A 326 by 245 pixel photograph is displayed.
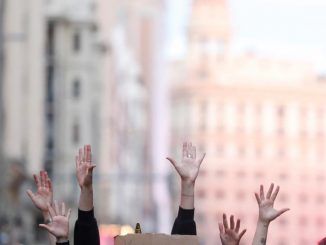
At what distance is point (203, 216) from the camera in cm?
17450

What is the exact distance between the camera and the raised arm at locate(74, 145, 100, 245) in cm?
929

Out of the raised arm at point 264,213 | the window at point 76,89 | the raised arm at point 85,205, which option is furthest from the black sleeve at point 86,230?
the window at point 76,89

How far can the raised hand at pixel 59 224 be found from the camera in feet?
30.7

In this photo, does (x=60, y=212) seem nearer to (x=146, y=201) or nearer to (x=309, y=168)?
(x=146, y=201)

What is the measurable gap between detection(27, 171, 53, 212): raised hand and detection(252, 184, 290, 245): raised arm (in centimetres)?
120

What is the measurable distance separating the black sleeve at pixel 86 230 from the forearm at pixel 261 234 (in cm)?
84

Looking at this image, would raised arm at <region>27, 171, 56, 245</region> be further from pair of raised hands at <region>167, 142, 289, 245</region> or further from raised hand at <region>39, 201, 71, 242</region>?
pair of raised hands at <region>167, 142, 289, 245</region>

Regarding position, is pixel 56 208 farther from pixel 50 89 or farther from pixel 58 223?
pixel 50 89

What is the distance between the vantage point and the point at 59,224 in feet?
31.0

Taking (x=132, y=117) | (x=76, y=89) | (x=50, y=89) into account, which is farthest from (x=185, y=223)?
(x=132, y=117)

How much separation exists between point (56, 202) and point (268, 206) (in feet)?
3.81

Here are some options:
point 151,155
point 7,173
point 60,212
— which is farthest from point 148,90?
point 60,212

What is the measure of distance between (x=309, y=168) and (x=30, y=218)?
109m

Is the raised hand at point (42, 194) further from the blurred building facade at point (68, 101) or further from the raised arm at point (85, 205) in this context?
the blurred building facade at point (68, 101)
